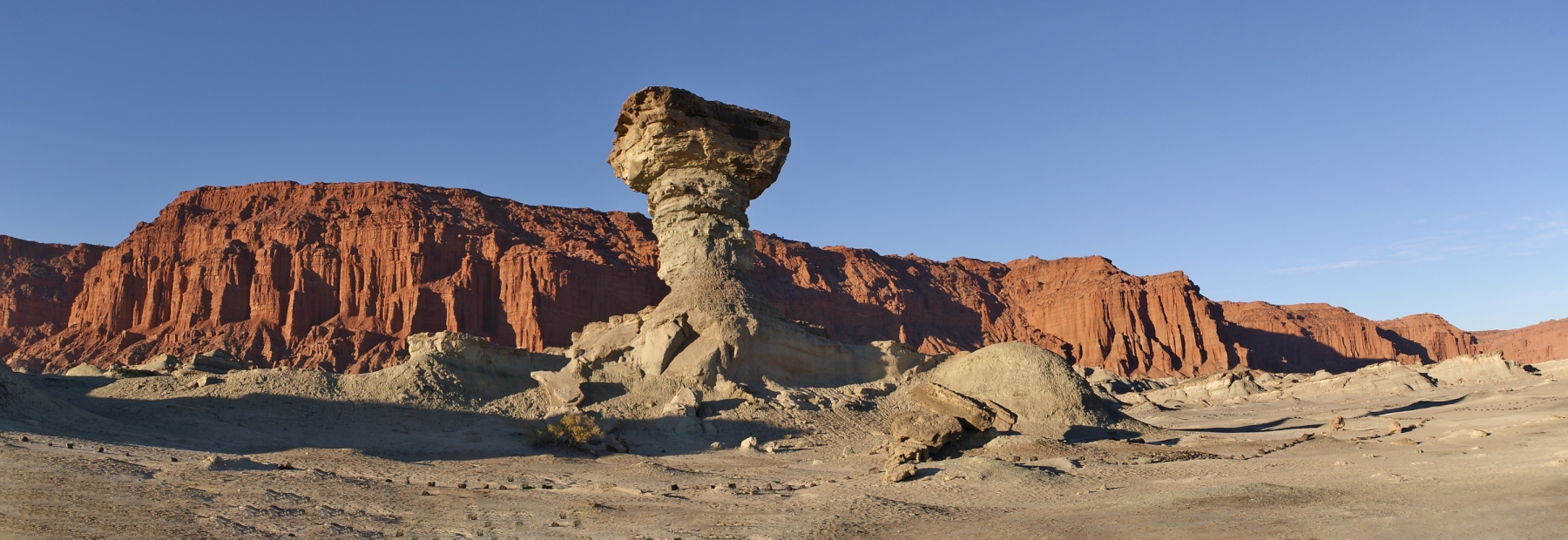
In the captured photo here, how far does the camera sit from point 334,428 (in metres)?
22.7

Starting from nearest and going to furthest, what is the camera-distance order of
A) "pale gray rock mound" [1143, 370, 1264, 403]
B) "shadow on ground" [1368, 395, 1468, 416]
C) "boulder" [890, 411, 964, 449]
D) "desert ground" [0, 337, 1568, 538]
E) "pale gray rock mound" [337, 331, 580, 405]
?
"desert ground" [0, 337, 1568, 538]
"boulder" [890, 411, 964, 449]
"pale gray rock mound" [337, 331, 580, 405]
"shadow on ground" [1368, 395, 1468, 416]
"pale gray rock mound" [1143, 370, 1264, 403]

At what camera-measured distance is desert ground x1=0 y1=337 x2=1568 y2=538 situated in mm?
11711

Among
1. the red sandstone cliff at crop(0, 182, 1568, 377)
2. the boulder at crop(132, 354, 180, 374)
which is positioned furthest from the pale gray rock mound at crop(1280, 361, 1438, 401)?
the red sandstone cliff at crop(0, 182, 1568, 377)

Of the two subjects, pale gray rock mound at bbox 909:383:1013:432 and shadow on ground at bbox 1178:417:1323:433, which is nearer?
pale gray rock mound at bbox 909:383:1013:432

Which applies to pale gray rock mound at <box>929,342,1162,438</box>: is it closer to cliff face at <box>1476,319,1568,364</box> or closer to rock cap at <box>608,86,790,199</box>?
rock cap at <box>608,86,790,199</box>

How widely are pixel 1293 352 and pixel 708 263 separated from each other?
11719 centimetres

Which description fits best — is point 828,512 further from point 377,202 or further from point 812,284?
point 812,284

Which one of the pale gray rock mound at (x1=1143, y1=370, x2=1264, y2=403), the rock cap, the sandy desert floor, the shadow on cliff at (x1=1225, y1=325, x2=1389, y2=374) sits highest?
the rock cap

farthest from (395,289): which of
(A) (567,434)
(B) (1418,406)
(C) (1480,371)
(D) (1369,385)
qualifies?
(C) (1480,371)

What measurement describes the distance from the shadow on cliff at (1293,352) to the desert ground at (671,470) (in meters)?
97.5

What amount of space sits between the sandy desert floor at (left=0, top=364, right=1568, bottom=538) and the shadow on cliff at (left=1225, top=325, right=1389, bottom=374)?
10416cm

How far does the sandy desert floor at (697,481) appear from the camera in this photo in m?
11.6

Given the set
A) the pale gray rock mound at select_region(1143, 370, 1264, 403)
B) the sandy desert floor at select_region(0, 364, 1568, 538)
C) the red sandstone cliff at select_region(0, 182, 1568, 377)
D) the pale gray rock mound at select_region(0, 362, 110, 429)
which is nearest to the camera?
the sandy desert floor at select_region(0, 364, 1568, 538)

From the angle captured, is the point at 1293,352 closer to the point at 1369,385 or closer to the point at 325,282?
the point at 1369,385
